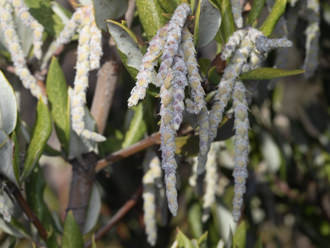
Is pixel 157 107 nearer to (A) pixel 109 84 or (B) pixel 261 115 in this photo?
(A) pixel 109 84

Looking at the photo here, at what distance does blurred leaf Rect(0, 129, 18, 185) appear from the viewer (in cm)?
79

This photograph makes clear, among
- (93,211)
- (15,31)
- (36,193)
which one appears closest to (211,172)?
(93,211)

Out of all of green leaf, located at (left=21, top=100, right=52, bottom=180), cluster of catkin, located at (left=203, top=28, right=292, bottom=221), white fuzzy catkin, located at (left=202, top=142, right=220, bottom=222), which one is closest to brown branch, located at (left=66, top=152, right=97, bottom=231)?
green leaf, located at (left=21, top=100, right=52, bottom=180)

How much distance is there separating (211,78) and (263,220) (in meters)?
0.98

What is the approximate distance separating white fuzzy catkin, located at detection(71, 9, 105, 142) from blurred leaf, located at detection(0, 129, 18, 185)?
118 millimetres

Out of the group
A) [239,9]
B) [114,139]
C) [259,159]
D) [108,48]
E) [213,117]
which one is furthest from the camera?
[259,159]

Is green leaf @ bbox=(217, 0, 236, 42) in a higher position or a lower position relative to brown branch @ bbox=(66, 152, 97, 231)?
higher

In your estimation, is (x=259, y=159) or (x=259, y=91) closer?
(x=259, y=91)

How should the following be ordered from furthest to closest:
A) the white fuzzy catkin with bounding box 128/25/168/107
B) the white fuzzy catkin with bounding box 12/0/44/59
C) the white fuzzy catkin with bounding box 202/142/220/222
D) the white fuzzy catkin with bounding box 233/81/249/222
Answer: the white fuzzy catkin with bounding box 202/142/220/222 < the white fuzzy catkin with bounding box 12/0/44/59 < the white fuzzy catkin with bounding box 233/81/249/222 < the white fuzzy catkin with bounding box 128/25/168/107

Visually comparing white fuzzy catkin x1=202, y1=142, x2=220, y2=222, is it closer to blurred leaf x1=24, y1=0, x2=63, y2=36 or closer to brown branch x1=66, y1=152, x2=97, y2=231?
brown branch x1=66, y1=152, x2=97, y2=231

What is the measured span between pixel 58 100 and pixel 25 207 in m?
0.22

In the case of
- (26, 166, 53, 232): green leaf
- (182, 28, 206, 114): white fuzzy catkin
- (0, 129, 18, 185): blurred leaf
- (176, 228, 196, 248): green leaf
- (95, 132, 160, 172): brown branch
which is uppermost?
(182, 28, 206, 114): white fuzzy catkin

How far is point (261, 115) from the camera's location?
1618 millimetres

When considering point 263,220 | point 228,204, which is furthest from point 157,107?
point 263,220
